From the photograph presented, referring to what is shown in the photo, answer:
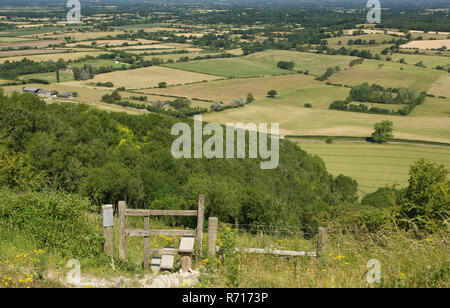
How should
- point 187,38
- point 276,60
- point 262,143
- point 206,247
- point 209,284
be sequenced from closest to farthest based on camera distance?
1. point 209,284
2. point 206,247
3. point 262,143
4. point 276,60
5. point 187,38

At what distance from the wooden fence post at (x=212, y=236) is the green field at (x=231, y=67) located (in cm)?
7900

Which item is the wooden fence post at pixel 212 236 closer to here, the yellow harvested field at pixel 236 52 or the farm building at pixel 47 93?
the farm building at pixel 47 93

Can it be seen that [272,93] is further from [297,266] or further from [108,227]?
[297,266]

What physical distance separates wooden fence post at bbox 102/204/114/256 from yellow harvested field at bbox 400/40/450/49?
118388 millimetres

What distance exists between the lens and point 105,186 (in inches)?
695

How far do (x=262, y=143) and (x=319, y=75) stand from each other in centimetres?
5145

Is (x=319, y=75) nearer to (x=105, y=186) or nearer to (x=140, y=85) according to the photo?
(x=140, y=85)

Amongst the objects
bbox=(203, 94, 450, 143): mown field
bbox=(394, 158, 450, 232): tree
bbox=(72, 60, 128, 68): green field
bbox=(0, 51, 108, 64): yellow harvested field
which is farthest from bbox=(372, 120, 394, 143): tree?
bbox=(0, 51, 108, 64): yellow harvested field

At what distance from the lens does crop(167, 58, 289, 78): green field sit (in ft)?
288

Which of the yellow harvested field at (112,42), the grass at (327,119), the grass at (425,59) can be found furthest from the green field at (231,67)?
the grass at (425,59)

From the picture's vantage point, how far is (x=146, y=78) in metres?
79.0

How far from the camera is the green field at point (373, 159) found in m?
36.4

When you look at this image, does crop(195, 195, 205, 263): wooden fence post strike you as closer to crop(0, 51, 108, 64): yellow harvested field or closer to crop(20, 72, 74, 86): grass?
crop(20, 72, 74, 86): grass
